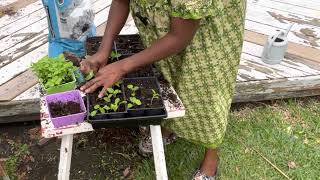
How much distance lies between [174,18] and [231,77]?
0.66 m

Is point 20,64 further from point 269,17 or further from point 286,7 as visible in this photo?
point 286,7

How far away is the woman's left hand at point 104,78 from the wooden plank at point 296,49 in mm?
1887

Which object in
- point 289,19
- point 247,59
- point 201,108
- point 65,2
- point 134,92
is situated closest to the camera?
point 134,92

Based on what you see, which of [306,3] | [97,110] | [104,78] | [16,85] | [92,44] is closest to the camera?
[97,110]

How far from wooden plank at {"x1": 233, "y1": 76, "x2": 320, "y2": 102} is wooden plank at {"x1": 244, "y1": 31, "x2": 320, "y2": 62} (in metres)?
0.25

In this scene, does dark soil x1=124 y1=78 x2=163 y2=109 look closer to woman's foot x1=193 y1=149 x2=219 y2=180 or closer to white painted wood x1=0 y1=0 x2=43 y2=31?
woman's foot x1=193 y1=149 x2=219 y2=180

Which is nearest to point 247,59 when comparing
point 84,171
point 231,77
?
point 231,77

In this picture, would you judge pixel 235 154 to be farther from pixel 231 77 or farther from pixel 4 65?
pixel 4 65

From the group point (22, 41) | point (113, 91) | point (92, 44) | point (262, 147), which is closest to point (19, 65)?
point (22, 41)

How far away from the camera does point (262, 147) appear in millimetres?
3014

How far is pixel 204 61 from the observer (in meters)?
2.19

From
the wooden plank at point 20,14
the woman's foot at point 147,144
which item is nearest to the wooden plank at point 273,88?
the woman's foot at point 147,144

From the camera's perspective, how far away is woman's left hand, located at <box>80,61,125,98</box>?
196 cm

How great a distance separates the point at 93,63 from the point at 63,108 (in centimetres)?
35
